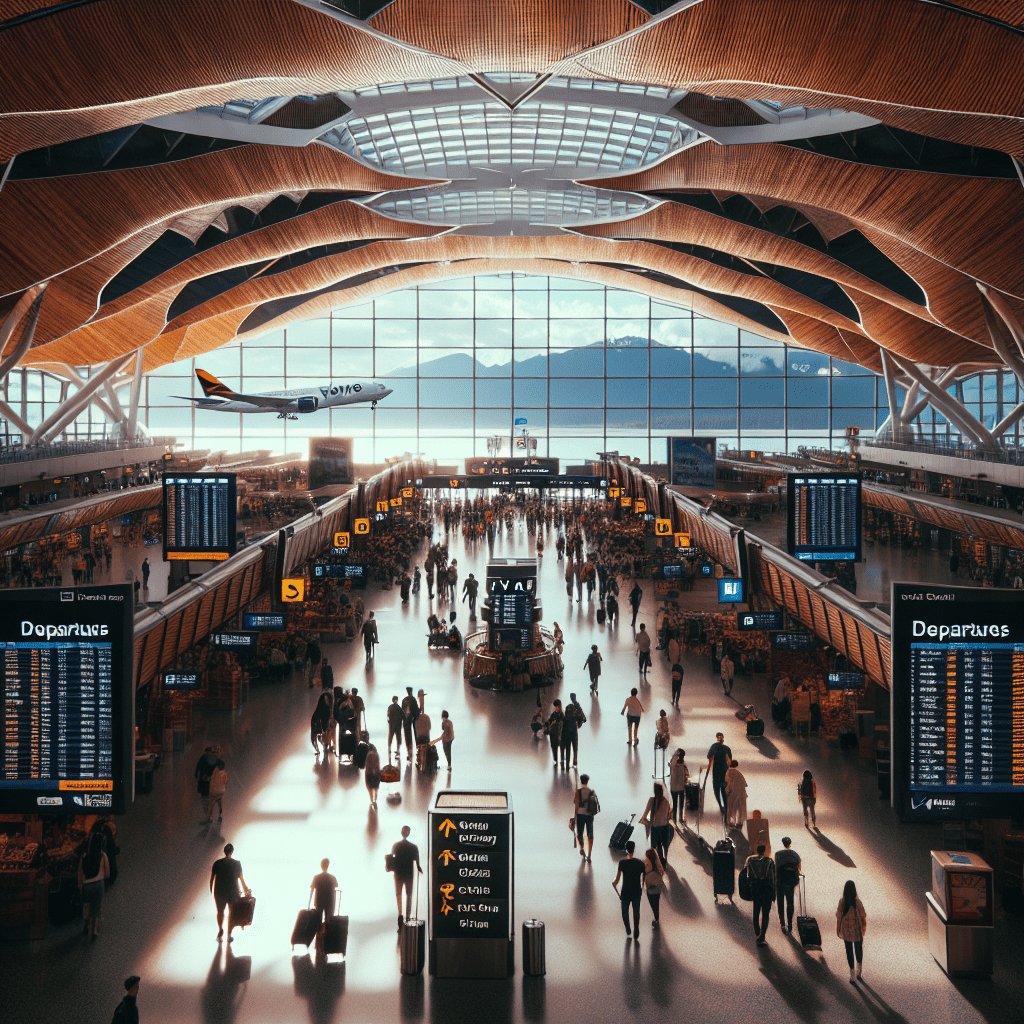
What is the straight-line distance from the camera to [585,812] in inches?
446

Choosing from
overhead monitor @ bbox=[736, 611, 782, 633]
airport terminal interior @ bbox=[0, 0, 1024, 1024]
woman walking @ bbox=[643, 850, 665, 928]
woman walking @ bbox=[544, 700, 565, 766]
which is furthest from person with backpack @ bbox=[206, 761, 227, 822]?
overhead monitor @ bbox=[736, 611, 782, 633]

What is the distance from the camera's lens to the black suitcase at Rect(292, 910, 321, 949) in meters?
9.27

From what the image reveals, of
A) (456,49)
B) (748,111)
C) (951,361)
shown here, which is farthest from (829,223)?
(456,49)

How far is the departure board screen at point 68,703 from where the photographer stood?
333 inches

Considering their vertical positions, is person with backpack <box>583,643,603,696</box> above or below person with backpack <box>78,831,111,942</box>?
above

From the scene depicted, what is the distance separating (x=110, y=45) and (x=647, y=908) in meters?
13.7

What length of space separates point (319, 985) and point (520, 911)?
2.30 metres

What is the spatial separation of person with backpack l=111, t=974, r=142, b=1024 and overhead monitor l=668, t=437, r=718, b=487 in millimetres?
25999

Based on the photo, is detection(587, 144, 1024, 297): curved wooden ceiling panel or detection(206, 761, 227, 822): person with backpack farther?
detection(587, 144, 1024, 297): curved wooden ceiling panel

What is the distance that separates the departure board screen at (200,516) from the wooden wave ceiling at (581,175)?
6492mm

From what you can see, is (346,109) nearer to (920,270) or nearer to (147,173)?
(147,173)

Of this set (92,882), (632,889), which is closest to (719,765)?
(632,889)

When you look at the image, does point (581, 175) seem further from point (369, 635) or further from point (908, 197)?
point (369, 635)

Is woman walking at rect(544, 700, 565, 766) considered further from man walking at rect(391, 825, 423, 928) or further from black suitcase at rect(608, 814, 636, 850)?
man walking at rect(391, 825, 423, 928)
